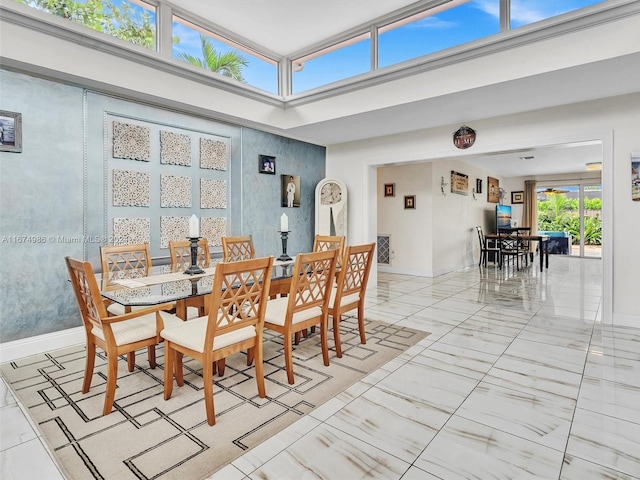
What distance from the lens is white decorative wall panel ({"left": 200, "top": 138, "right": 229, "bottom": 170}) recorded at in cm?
438

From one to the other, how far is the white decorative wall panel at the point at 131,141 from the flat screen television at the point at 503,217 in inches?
333

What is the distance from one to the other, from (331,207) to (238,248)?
2215 mm

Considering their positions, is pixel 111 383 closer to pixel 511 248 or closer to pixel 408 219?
pixel 408 219

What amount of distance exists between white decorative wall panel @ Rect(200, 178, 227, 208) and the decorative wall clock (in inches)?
68.0

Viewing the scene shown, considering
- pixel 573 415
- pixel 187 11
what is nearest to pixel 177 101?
pixel 187 11

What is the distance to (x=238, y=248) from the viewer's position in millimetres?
3998

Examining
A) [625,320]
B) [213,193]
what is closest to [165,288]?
[213,193]

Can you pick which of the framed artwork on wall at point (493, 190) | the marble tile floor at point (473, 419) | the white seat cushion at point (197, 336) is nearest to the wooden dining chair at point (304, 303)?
the white seat cushion at point (197, 336)

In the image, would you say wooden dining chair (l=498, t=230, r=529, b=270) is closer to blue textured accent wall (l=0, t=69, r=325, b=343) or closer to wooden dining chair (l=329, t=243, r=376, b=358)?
wooden dining chair (l=329, t=243, r=376, b=358)

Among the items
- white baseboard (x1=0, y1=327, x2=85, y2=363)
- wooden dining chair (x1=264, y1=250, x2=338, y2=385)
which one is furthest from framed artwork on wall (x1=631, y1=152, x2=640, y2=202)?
white baseboard (x1=0, y1=327, x2=85, y2=363)

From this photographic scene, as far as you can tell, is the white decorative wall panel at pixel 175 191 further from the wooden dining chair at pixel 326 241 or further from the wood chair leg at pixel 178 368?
the wood chair leg at pixel 178 368

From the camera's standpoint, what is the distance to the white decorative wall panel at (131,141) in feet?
11.8

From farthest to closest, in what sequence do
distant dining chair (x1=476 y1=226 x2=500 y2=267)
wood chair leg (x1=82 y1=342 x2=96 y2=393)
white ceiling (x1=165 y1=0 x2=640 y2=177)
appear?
distant dining chair (x1=476 y1=226 x2=500 y2=267) → white ceiling (x1=165 y1=0 x2=640 y2=177) → wood chair leg (x1=82 y1=342 x2=96 y2=393)

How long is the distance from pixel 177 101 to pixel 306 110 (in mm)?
1624
